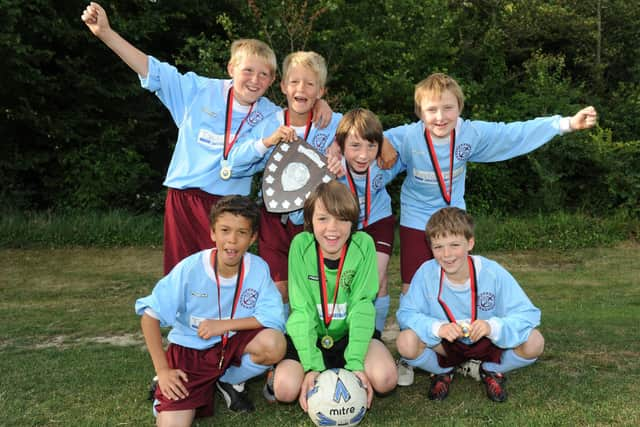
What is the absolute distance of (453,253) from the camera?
12.5ft

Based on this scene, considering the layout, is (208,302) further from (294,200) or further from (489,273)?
(489,273)

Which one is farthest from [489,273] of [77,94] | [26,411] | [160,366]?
[77,94]

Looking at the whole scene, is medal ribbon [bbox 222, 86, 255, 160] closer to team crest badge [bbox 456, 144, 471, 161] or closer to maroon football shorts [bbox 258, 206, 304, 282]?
maroon football shorts [bbox 258, 206, 304, 282]

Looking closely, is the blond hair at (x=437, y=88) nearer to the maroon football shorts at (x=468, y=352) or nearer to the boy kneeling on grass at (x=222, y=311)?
the boy kneeling on grass at (x=222, y=311)

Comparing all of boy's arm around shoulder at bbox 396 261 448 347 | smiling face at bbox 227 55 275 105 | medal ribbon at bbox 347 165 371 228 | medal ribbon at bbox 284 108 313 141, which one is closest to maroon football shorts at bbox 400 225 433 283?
medal ribbon at bbox 347 165 371 228

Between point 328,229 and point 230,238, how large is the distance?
22.5 inches

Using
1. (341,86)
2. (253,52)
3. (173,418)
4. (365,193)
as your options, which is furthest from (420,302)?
(341,86)

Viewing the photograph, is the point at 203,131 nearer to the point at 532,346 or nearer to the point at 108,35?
the point at 108,35

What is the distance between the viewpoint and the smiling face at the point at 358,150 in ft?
13.5

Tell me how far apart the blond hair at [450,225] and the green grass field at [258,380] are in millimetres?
1006

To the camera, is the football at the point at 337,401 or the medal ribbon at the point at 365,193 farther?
the medal ribbon at the point at 365,193

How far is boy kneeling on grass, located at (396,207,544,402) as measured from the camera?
3.77m

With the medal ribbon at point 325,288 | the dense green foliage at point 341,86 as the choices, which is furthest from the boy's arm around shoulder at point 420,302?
the dense green foliage at point 341,86

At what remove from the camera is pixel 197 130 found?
437 cm
